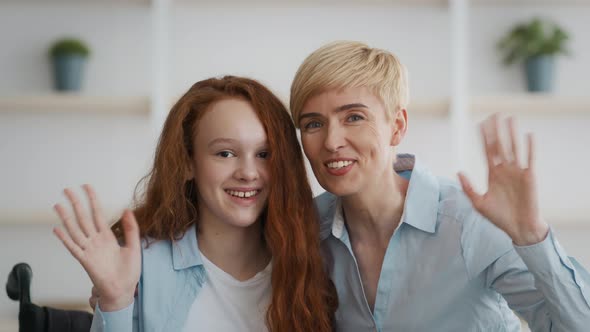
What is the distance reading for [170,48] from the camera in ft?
10.6

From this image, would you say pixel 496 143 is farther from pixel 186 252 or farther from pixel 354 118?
pixel 186 252

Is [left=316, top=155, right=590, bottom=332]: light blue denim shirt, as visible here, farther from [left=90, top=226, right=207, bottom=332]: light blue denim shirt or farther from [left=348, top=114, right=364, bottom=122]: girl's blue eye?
[left=90, top=226, right=207, bottom=332]: light blue denim shirt

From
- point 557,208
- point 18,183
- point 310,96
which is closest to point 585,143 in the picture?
point 557,208

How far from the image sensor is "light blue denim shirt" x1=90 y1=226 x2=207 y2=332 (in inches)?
65.8

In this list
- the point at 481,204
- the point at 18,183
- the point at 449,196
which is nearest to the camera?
Result: the point at 481,204

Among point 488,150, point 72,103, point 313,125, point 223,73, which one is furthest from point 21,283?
point 223,73

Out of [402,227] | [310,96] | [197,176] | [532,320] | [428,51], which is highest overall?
[428,51]

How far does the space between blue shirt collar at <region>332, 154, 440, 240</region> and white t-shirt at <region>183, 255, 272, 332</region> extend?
241 mm

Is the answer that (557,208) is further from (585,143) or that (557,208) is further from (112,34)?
(112,34)

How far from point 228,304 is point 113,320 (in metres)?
0.32

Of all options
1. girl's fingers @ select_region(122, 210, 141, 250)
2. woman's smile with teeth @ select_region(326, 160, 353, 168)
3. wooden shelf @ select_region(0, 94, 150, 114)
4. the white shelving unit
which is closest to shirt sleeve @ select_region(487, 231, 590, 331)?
woman's smile with teeth @ select_region(326, 160, 353, 168)

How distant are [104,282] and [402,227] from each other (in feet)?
2.38

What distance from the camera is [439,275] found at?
1.71m

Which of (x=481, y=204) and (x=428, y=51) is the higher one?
(x=428, y=51)
